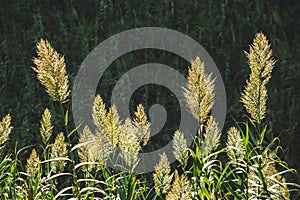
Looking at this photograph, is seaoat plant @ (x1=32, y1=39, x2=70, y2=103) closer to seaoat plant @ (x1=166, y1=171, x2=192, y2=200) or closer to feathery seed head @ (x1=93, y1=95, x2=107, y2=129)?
feathery seed head @ (x1=93, y1=95, x2=107, y2=129)

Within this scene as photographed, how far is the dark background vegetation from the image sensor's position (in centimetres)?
558

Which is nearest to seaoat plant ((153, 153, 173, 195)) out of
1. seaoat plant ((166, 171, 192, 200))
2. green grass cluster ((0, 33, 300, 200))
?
green grass cluster ((0, 33, 300, 200))

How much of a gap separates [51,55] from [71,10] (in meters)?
4.23

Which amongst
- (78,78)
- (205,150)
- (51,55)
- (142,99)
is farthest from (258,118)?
(78,78)

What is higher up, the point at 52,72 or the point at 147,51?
the point at 147,51

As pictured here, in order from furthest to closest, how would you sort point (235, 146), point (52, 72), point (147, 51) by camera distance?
point (147, 51)
point (235, 146)
point (52, 72)

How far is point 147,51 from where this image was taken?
20.2ft

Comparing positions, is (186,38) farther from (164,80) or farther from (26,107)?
(26,107)

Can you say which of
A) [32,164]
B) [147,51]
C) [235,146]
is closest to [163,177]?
[235,146]

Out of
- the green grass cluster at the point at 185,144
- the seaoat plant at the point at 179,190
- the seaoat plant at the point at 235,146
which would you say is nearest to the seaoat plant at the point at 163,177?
the green grass cluster at the point at 185,144

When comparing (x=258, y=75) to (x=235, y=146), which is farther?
(x=235, y=146)

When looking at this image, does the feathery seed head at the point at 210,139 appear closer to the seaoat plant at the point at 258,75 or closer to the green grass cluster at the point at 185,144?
the green grass cluster at the point at 185,144

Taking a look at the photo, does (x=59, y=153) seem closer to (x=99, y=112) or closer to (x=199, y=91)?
(x=99, y=112)

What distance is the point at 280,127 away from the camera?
5305 mm
